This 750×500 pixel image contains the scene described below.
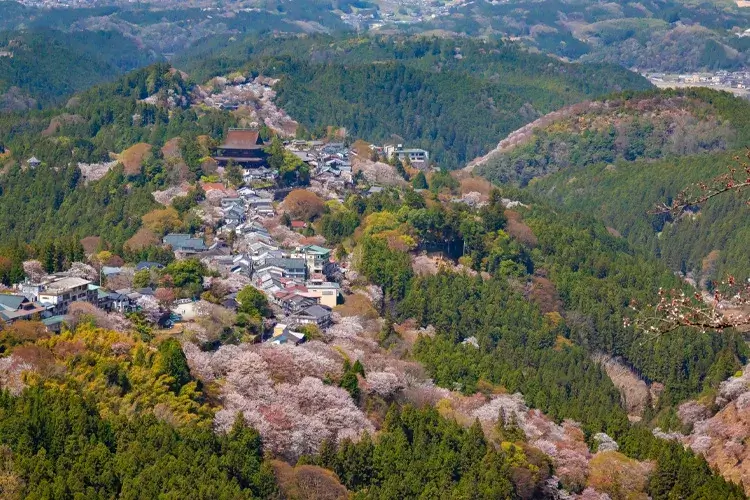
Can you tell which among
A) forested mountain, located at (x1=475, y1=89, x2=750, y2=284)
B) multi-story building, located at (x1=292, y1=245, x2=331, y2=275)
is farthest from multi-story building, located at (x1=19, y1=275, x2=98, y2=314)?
forested mountain, located at (x1=475, y1=89, x2=750, y2=284)

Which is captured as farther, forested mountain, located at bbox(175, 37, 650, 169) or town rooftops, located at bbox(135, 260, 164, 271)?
forested mountain, located at bbox(175, 37, 650, 169)

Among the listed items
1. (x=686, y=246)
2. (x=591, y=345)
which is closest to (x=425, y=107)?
(x=686, y=246)

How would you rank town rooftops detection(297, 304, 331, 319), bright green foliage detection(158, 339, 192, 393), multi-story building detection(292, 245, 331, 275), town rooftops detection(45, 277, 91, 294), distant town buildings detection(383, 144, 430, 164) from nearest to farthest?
bright green foliage detection(158, 339, 192, 393) < town rooftops detection(45, 277, 91, 294) < town rooftops detection(297, 304, 331, 319) < multi-story building detection(292, 245, 331, 275) < distant town buildings detection(383, 144, 430, 164)

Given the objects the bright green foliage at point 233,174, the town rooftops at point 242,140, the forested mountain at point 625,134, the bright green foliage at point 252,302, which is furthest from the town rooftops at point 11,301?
the forested mountain at point 625,134

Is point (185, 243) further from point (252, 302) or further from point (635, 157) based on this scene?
→ point (635, 157)

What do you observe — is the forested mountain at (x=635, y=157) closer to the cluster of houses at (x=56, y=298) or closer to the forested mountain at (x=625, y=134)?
the forested mountain at (x=625, y=134)

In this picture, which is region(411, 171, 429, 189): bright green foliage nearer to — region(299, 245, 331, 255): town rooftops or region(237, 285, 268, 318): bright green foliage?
region(299, 245, 331, 255): town rooftops
